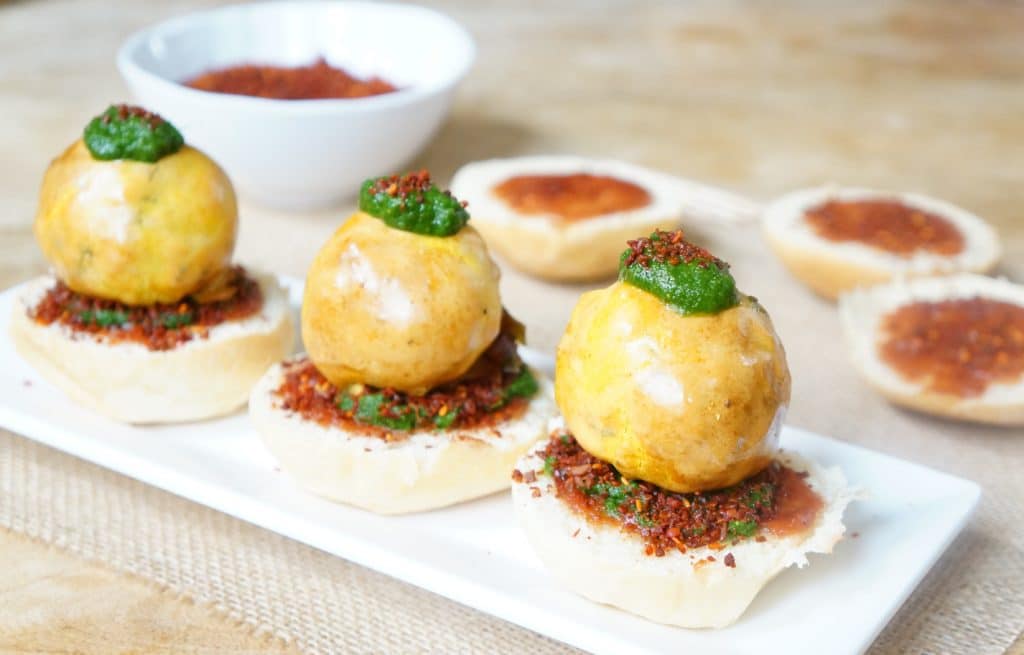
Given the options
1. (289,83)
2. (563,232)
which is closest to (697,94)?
(289,83)

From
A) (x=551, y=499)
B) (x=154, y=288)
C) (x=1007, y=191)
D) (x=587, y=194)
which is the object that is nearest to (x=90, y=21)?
(x=587, y=194)

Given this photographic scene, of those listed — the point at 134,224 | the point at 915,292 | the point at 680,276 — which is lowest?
the point at 915,292

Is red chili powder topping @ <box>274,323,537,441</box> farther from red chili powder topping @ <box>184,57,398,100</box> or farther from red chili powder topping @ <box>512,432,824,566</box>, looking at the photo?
red chili powder topping @ <box>184,57,398,100</box>

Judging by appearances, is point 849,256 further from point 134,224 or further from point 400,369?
point 134,224

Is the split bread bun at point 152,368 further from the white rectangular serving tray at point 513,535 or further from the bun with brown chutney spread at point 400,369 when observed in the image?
the bun with brown chutney spread at point 400,369

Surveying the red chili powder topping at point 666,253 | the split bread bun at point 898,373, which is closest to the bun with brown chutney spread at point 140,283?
the red chili powder topping at point 666,253

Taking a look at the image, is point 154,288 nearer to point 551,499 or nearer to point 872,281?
point 551,499
